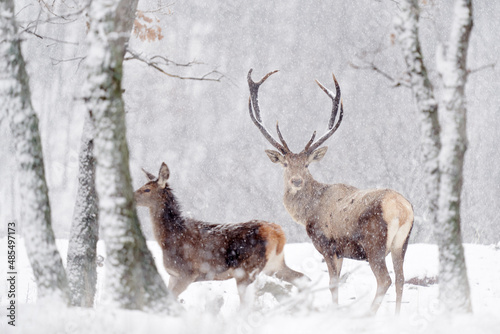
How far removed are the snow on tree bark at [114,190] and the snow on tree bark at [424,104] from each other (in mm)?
2040

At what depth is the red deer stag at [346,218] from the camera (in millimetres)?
6051

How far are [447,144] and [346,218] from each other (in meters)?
2.44

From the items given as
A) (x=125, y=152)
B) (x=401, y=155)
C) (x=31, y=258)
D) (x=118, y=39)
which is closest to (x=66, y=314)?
(x=31, y=258)

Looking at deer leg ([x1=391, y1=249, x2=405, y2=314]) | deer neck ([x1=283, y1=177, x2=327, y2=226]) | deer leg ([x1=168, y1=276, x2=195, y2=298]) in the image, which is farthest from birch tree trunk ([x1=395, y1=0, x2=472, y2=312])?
deer neck ([x1=283, y1=177, x2=327, y2=226])

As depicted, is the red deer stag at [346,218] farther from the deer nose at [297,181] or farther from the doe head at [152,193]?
the doe head at [152,193]

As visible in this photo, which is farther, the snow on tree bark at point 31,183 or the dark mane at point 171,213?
the dark mane at point 171,213

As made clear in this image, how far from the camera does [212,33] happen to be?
19.1 m

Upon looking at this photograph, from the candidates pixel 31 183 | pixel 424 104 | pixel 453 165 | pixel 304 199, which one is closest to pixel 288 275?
pixel 304 199

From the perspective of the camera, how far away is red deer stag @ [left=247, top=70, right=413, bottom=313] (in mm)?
6051

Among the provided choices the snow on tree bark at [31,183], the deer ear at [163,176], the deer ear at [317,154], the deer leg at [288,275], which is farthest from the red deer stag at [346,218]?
the snow on tree bark at [31,183]

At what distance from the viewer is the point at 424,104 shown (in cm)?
424

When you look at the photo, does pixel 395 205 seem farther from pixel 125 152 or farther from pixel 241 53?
pixel 241 53

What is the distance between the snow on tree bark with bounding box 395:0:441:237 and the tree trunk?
0.19 ft

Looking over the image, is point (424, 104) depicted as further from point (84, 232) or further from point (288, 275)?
point (84, 232)
